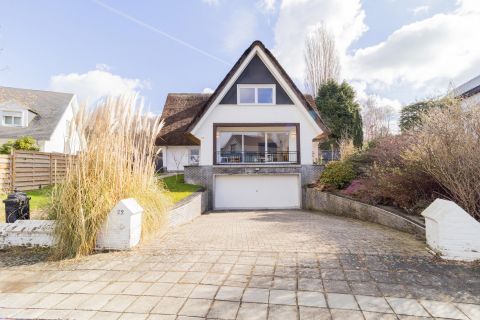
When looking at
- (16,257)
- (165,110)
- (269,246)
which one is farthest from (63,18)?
(165,110)

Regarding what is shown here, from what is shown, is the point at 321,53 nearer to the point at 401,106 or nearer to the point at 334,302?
the point at 401,106

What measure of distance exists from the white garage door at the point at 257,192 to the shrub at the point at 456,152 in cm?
810

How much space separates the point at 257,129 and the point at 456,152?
10636mm

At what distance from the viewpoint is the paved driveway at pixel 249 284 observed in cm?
252

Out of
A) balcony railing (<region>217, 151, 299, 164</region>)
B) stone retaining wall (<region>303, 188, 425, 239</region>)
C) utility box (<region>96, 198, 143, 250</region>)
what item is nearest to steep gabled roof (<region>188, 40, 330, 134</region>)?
balcony railing (<region>217, 151, 299, 164</region>)

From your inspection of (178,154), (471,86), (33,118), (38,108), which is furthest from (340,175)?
(38,108)

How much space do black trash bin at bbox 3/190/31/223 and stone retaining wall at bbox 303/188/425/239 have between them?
25.3 feet

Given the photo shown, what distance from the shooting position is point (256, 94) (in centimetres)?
1395

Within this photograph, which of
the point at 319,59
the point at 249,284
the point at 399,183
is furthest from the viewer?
the point at 319,59

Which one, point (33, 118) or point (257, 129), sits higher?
point (33, 118)

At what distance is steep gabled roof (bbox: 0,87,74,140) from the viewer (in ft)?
66.0

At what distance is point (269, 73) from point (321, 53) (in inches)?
703

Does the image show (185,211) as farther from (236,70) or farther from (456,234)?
(236,70)

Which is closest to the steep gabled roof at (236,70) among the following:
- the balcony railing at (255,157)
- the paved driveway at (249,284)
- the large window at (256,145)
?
the large window at (256,145)
